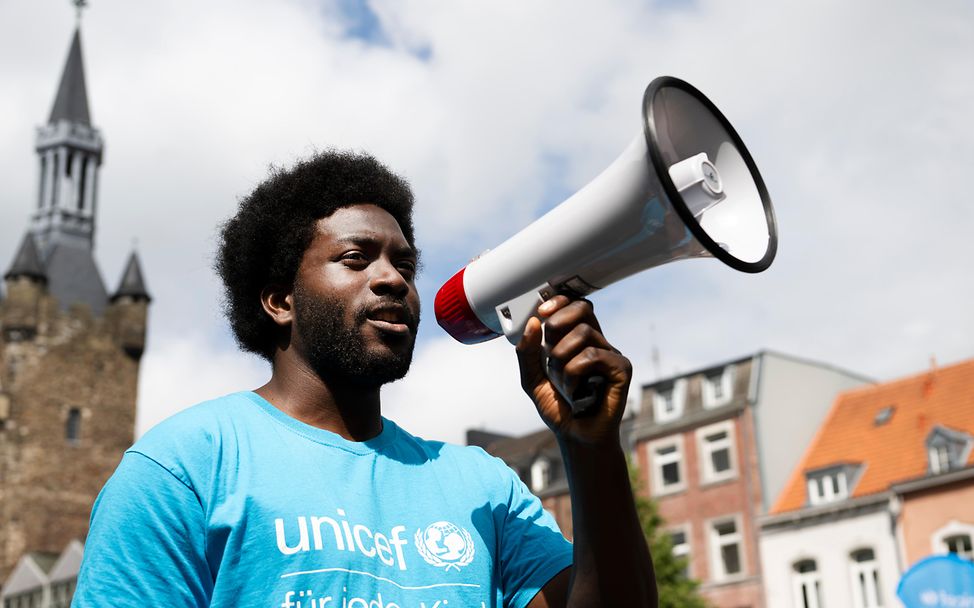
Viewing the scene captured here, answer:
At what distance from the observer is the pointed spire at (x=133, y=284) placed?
67875mm

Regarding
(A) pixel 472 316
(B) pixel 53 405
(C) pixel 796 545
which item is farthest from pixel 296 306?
(B) pixel 53 405

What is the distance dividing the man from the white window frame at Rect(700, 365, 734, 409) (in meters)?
29.7

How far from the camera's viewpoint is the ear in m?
3.15

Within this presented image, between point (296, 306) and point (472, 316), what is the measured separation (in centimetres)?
48

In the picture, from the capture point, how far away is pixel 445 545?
2.72 m

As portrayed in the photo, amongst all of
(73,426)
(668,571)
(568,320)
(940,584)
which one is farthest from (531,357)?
(73,426)

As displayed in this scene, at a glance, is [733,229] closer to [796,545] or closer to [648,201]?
[648,201]

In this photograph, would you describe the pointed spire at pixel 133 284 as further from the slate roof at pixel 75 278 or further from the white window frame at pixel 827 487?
the white window frame at pixel 827 487

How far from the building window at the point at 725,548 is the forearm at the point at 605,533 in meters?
29.1

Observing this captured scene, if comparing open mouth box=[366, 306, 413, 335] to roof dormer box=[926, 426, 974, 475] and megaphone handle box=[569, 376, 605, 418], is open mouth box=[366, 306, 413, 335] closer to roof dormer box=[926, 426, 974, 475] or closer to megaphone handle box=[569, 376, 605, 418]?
megaphone handle box=[569, 376, 605, 418]

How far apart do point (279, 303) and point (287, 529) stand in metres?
0.84

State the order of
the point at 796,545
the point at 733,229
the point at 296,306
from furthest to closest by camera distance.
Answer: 1. the point at 796,545
2. the point at 296,306
3. the point at 733,229

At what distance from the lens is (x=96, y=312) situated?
67062mm

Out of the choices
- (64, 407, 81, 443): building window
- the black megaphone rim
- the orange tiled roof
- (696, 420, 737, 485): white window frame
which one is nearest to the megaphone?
the black megaphone rim
